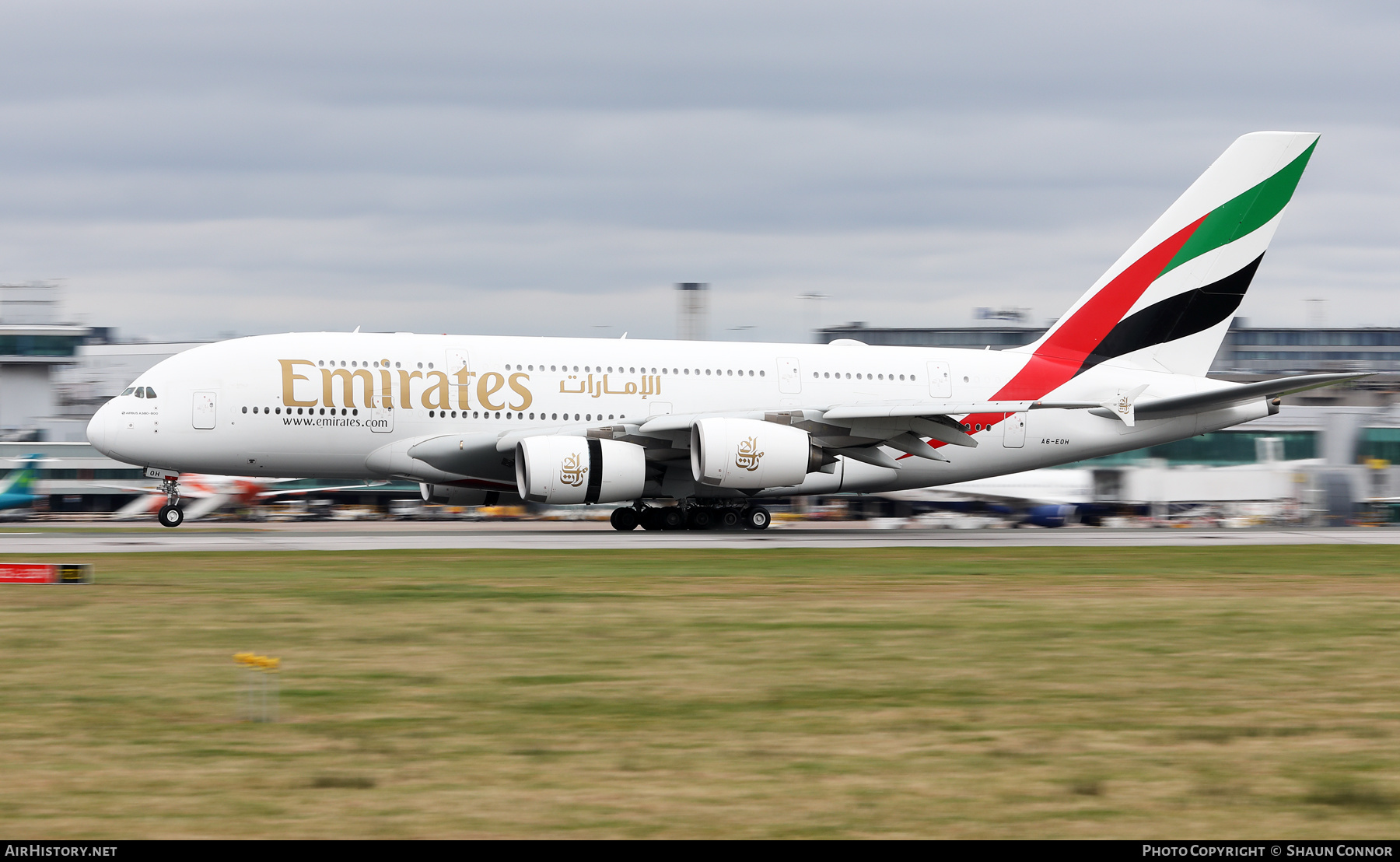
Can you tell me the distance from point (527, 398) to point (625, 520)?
4.27 metres

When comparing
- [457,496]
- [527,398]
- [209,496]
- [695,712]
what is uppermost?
[527,398]

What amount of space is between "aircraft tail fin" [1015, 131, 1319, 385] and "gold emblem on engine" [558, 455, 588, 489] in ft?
40.3

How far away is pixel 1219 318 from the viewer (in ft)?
117

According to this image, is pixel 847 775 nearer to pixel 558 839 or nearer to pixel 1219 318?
pixel 558 839

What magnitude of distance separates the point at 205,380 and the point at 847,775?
1009 inches

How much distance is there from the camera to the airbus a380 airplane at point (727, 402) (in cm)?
3092

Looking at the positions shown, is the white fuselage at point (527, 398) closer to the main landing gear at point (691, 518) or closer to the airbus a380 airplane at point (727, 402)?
the airbus a380 airplane at point (727, 402)

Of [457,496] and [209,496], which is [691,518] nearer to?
[457,496]

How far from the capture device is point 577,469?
30234 millimetres

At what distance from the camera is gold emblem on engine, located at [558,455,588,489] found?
30125 mm

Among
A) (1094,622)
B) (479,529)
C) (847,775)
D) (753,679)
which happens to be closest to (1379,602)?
(1094,622)

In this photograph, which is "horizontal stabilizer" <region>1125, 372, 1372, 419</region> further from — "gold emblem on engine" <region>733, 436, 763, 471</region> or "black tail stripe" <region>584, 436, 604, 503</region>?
"black tail stripe" <region>584, 436, 604, 503</region>

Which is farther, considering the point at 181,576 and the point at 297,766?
the point at 181,576

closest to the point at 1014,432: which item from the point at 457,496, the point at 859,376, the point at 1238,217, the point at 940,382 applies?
the point at 940,382
